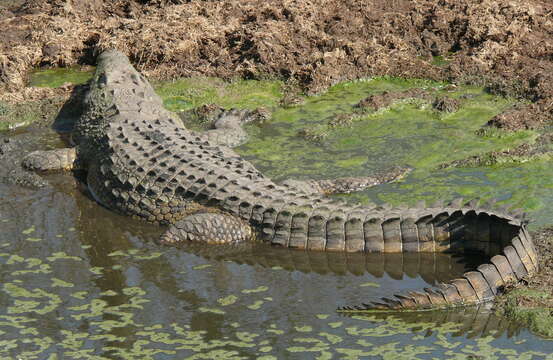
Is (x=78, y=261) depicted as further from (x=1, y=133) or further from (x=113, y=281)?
(x=1, y=133)

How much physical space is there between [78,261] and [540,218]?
4.29 meters

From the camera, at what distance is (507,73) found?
10.4 metres

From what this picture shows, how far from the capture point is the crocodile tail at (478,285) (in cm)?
582

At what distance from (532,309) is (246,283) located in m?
2.31

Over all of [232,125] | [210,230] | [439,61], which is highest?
[439,61]

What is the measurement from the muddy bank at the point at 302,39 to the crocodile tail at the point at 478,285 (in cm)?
461

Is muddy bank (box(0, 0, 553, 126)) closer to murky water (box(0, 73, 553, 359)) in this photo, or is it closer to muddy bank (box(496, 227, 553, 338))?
murky water (box(0, 73, 553, 359))

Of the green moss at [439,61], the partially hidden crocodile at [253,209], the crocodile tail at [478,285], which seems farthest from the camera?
the green moss at [439,61]

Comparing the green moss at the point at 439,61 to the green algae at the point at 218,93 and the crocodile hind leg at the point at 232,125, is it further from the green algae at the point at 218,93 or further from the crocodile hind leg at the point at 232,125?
the crocodile hind leg at the point at 232,125

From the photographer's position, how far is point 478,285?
590 centimetres

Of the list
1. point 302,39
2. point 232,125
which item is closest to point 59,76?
point 232,125

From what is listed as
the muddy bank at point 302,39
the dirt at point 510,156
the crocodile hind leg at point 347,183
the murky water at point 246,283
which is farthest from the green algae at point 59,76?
the dirt at point 510,156

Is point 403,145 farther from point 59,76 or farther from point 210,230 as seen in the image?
point 59,76

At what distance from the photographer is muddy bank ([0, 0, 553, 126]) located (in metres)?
10.9
